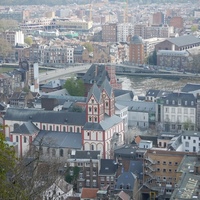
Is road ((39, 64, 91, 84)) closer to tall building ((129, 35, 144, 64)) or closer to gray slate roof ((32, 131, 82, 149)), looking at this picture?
tall building ((129, 35, 144, 64))

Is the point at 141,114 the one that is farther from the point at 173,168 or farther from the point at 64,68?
the point at 64,68

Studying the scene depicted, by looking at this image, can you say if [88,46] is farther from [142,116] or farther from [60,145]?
[60,145]

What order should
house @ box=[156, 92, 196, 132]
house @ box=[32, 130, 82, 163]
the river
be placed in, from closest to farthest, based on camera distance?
house @ box=[32, 130, 82, 163] < house @ box=[156, 92, 196, 132] < the river

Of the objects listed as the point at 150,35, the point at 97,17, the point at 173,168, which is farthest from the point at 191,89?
the point at 97,17

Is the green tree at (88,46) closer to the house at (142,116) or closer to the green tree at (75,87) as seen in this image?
the green tree at (75,87)

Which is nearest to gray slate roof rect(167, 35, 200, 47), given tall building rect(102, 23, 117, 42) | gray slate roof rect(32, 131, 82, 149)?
tall building rect(102, 23, 117, 42)

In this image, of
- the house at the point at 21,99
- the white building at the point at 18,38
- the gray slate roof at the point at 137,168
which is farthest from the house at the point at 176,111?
the white building at the point at 18,38
